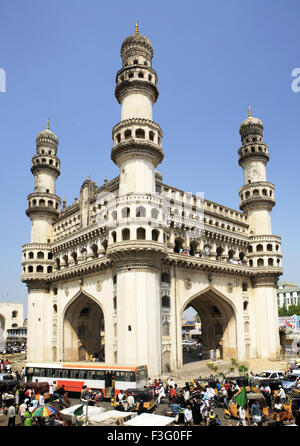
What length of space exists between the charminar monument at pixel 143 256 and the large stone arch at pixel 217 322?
135 millimetres

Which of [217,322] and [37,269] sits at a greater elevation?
[37,269]

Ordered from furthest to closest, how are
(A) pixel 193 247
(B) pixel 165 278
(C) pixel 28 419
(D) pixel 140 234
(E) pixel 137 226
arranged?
(A) pixel 193 247 → (B) pixel 165 278 → (D) pixel 140 234 → (E) pixel 137 226 → (C) pixel 28 419

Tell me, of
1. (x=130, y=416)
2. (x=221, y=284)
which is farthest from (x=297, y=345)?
(x=130, y=416)

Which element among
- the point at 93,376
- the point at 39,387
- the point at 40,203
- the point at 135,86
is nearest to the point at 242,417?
the point at 93,376

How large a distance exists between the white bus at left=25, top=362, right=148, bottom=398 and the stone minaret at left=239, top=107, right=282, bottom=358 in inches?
923

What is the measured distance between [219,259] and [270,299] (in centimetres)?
826

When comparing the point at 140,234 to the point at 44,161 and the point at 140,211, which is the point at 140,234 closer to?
the point at 140,211

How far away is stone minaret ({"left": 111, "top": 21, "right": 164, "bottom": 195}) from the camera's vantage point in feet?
118

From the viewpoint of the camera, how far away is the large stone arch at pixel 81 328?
149 ft

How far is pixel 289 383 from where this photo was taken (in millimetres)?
26688

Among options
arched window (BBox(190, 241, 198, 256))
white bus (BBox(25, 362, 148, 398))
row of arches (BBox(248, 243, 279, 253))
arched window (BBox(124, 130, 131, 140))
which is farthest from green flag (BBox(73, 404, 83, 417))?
row of arches (BBox(248, 243, 279, 253))

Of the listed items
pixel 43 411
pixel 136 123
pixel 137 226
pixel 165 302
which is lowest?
pixel 43 411

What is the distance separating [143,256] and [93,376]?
1084 centimetres

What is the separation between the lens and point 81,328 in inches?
1871
